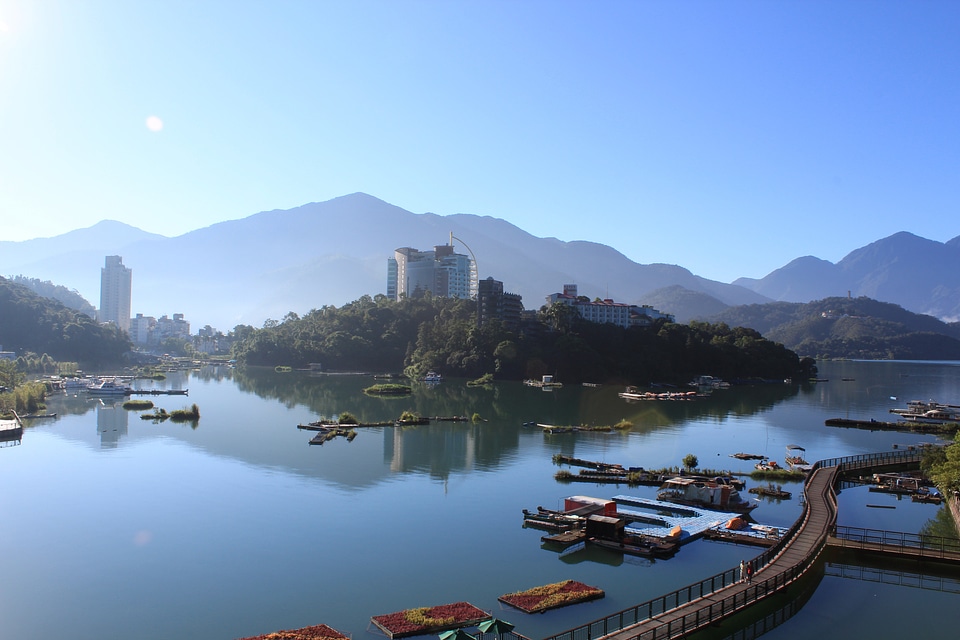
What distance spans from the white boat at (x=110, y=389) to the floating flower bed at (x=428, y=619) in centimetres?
5661

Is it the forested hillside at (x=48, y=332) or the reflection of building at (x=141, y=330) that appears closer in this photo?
the forested hillside at (x=48, y=332)

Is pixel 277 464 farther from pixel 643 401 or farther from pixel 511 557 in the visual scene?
pixel 643 401

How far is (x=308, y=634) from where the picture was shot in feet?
45.7

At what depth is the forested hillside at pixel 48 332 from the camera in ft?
310

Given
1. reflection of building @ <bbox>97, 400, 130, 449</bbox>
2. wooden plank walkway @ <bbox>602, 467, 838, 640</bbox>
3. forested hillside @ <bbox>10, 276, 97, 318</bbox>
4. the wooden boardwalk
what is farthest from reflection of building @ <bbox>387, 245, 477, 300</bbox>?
the wooden boardwalk

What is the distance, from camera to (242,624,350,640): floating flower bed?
13.7 meters

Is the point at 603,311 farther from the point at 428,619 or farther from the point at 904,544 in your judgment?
the point at 428,619

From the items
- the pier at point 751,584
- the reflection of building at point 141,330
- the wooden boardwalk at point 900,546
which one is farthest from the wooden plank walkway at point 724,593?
the reflection of building at point 141,330

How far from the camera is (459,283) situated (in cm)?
13762

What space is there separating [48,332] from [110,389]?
134ft

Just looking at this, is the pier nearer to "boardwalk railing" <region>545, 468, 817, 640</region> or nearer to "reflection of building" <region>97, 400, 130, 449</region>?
"boardwalk railing" <region>545, 468, 817, 640</region>

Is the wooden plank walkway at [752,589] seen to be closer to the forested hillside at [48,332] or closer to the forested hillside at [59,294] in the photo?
the forested hillside at [48,332]

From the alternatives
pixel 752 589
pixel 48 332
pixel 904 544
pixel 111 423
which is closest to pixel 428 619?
pixel 752 589

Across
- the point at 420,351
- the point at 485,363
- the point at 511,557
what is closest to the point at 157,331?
the point at 420,351
